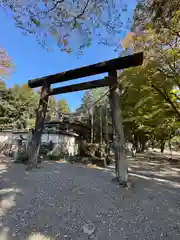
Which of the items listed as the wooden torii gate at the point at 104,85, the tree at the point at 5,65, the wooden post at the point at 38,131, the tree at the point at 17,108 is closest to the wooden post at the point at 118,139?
the wooden torii gate at the point at 104,85

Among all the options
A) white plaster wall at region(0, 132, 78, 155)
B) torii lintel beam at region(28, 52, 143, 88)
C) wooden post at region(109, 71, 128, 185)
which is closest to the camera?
wooden post at region(109, 71, 128, 185)

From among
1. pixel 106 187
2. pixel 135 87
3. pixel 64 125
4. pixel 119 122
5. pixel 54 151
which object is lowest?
pixel 106 187

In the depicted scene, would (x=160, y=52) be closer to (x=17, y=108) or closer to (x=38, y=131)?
(x=38, y=131)

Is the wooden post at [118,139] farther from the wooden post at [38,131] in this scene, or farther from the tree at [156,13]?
the wooden post at [38,131]

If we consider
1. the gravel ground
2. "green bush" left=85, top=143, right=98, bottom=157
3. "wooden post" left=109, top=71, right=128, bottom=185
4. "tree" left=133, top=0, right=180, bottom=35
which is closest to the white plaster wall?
"green bush" left=85, top=143, right=98, bottom=157

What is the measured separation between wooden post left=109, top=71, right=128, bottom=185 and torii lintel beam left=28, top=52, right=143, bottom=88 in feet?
1.16

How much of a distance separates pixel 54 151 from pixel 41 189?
697cm

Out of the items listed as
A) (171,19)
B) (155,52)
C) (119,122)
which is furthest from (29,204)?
(155,52)

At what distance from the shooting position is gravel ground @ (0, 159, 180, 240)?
2.06 meters

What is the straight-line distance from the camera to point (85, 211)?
8.50ft

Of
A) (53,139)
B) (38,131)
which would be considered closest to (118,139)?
(38,131)

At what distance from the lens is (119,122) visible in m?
4.16

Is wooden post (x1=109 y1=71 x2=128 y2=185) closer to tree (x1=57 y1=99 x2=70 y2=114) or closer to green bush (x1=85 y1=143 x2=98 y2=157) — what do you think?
green bush (x1=85 y1=143 x2=98 y2=157)

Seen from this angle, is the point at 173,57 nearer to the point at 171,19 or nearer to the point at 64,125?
the point at 171,19
